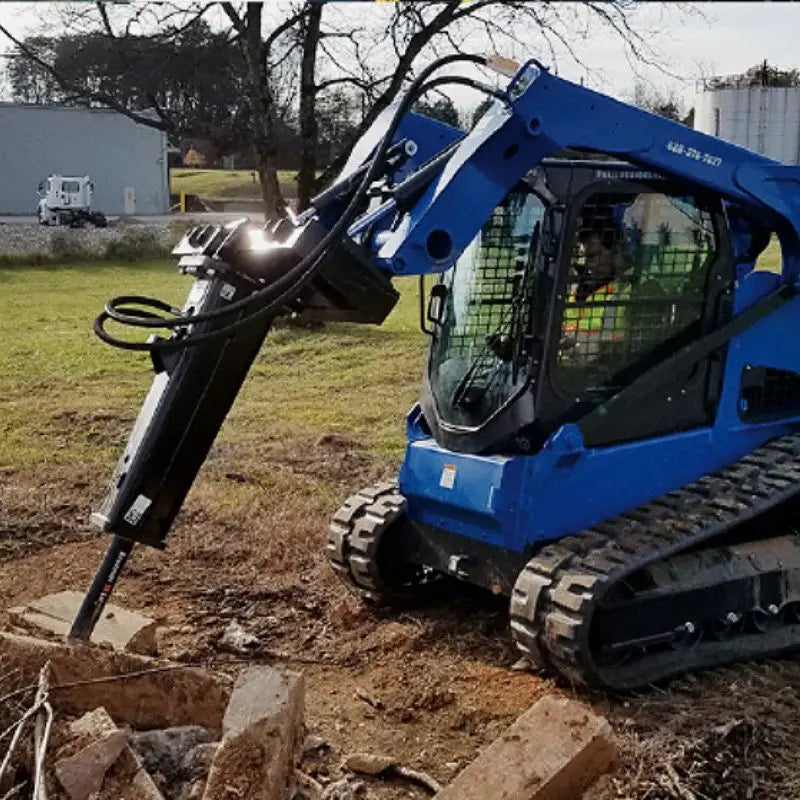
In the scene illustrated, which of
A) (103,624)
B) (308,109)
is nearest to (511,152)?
(103,624)

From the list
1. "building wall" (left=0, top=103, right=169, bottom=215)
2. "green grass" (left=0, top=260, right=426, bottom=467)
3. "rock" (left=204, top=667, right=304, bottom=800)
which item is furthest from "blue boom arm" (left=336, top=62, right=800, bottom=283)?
"building wall" (left=0, top=103, right=169, bottom=215)

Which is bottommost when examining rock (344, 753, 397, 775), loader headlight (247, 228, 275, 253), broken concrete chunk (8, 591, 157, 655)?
rock (344, 753, 397, 775)

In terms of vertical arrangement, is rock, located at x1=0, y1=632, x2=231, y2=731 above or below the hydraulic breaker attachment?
below

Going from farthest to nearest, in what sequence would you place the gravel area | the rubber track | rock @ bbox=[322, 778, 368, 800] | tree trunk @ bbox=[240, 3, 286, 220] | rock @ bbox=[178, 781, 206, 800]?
the gravel area < tree trunk @ bbox=[240, 3, 286, 220] < the rubber track < rock @ bbox=[322, 778, 368, 800] < rock @ bbox=[178, 781, 206, 800]

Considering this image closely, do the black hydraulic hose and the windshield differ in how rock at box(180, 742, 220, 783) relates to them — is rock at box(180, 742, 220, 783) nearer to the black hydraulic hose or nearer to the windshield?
the black hydraulic hose

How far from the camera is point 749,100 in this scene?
2875 centimetres

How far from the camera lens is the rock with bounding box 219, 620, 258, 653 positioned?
572 cm

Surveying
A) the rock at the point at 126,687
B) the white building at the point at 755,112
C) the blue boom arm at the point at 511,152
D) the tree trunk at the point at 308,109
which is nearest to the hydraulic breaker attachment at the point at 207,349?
the blue boom arm at the point at 511,152

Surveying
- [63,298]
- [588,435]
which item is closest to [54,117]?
[63,298]

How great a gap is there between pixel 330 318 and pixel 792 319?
255 cm

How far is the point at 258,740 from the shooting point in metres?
3.73

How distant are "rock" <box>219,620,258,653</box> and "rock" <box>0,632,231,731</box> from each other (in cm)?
128

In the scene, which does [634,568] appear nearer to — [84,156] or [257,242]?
[257,242]

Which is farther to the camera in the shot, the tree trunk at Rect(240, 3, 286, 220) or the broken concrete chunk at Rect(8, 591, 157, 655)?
the tree trunk at Rect(240, 3, 286, 220)
